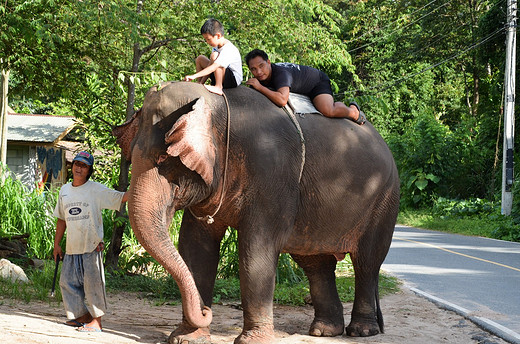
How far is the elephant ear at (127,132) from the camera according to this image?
5.15 metres

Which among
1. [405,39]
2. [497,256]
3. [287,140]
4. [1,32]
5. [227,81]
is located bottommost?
[497,256]

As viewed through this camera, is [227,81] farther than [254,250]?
Yes

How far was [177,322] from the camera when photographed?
6395 mm

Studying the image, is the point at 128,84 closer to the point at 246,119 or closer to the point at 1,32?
the point at 1,32

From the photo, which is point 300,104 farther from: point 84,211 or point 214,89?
point 84,211

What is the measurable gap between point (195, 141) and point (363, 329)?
2.54 meters

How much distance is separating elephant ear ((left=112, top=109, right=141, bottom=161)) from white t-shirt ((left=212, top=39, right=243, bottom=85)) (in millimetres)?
757

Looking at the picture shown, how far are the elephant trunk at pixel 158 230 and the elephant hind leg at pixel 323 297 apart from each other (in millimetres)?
1626

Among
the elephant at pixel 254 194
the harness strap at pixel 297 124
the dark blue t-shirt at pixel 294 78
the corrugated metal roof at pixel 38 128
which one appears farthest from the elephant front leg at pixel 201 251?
the corrugated metal roof at pixel 38 128

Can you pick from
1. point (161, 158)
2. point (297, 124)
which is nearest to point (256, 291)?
point (161, 158)

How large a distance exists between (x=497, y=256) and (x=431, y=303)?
6231 millimetres

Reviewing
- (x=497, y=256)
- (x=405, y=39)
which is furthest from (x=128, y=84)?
(x=405, y=39)

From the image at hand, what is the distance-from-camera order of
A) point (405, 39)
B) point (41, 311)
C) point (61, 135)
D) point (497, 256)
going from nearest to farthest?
point (41, 311)
point (497, 256)
point (61, 135)
point (405, 39)

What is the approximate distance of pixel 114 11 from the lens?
27.0 feet
